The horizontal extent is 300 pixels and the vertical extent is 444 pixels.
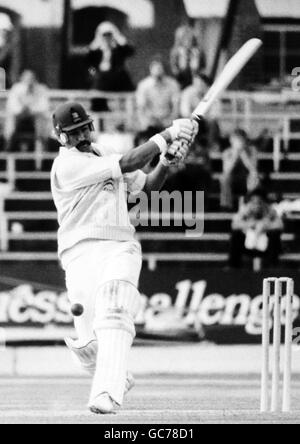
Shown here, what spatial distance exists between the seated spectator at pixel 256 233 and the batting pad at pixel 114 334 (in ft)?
27.6

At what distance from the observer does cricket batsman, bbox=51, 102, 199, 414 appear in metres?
9.25

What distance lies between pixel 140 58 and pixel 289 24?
216 cm

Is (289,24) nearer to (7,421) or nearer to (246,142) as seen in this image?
(246,142)

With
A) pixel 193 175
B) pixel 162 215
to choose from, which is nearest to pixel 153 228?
pixel 162 215

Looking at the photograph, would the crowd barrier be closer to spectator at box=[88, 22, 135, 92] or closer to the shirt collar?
spectator at box=[88, 22, 135, 92]

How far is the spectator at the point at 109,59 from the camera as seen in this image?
1919cm

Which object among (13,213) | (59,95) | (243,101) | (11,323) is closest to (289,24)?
(243,101)

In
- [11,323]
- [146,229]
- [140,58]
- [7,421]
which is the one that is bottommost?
[7,421]

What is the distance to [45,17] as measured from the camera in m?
19.8

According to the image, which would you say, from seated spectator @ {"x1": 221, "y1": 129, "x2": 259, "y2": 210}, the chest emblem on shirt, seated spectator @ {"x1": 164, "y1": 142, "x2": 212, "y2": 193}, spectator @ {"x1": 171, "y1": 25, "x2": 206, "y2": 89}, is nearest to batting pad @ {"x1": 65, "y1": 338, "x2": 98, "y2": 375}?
the chest emblem on shirt

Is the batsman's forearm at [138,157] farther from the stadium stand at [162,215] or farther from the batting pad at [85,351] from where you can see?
the stadium stand at [162,215]

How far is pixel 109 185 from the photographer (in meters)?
9.50

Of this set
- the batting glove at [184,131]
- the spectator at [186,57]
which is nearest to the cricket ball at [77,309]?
the batting glove at [184,131]

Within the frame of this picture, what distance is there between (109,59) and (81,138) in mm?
9742
